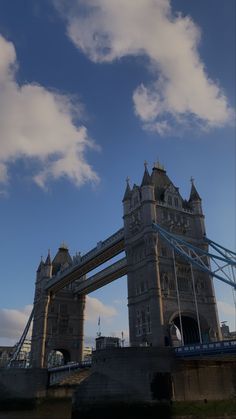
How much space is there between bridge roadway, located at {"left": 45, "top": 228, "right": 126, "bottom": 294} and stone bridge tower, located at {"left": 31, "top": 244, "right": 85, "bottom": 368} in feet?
8.00

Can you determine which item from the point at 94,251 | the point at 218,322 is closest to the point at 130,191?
the point at 94,251

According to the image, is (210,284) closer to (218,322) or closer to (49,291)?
(218,322)

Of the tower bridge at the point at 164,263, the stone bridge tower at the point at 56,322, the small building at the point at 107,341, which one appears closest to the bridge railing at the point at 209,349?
the tower bridge at the point at 164,263

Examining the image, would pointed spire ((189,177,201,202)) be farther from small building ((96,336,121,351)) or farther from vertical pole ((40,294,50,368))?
vertical pole ((40,294,50,368))

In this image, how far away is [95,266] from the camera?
62.7 meters

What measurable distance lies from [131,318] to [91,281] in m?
23.4

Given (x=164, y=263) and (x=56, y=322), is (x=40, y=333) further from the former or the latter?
(x=164, y=263)

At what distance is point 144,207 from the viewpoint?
4678 cm

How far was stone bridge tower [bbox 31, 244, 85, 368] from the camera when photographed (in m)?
68.9

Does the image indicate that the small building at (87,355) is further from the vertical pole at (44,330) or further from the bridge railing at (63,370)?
the vertical pole at (44,330)

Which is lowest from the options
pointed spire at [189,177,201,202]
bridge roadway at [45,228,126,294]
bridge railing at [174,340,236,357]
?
bridge railing at [174,340,236,357]

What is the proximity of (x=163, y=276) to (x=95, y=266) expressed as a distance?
2101 centimetres

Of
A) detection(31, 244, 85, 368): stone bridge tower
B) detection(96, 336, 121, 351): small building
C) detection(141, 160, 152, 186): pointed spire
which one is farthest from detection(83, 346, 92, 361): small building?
detection(141, 160, 152, 186): pointed spire

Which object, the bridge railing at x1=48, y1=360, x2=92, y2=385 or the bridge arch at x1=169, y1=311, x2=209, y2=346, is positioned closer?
the bridge arch at x1=169, y1=311, x2=209, y2=346
